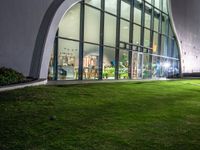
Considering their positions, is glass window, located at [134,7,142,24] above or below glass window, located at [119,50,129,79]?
above

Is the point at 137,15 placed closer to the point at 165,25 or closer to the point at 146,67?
the point at 146,67

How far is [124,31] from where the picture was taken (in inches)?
949

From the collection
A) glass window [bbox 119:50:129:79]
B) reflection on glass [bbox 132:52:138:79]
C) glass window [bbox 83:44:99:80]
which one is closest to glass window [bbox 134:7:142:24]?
reflection on glass [bbox 132:52:138:79]

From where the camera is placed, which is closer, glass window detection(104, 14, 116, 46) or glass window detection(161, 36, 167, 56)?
glass window detection(104, 14, 116, 46)

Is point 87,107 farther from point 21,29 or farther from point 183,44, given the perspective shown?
point 183,44

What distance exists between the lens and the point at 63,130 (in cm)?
614

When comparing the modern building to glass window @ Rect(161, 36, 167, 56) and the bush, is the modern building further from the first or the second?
the bush

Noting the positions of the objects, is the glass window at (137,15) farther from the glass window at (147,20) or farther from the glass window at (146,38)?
the glass window at (146,38)

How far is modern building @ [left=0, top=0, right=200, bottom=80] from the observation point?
13.9 metres

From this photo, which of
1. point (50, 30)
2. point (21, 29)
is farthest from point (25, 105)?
point (50, 30)

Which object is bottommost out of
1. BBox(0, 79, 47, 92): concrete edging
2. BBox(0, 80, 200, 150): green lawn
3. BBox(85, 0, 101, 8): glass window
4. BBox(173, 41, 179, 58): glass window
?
BBox(0, 80, 200, 150): green lawn

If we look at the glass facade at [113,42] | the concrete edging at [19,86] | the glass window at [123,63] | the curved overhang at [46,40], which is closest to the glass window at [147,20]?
the glass facade at [113,42]

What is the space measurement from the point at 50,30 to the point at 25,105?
7614mm

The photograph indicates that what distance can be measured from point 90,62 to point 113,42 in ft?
11.4
